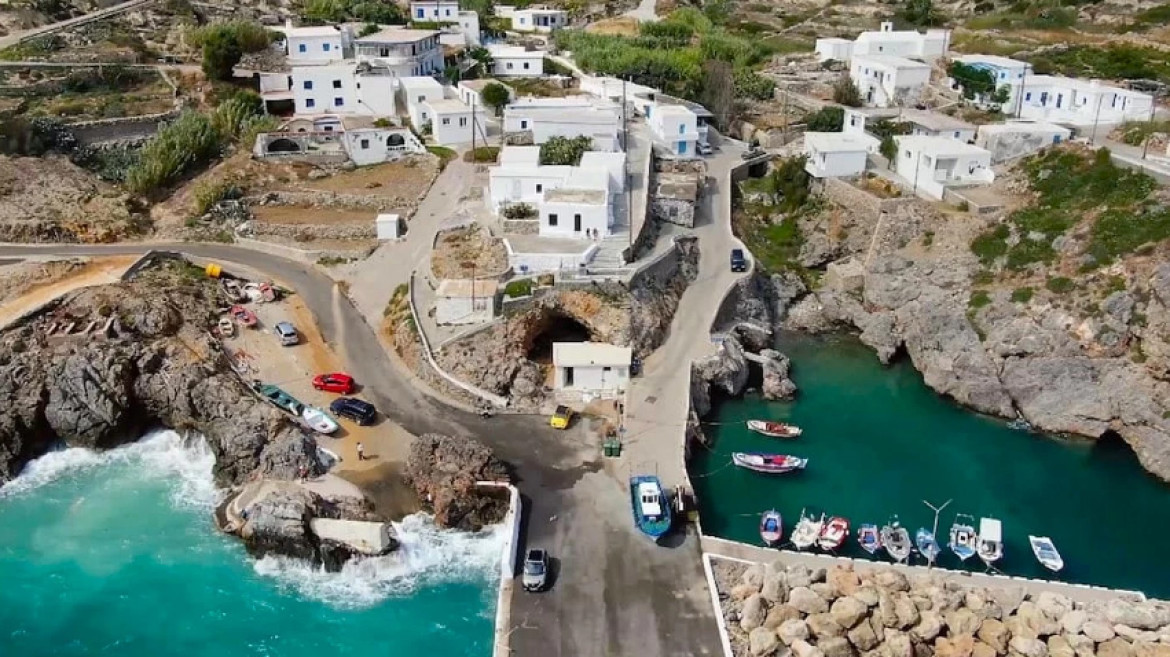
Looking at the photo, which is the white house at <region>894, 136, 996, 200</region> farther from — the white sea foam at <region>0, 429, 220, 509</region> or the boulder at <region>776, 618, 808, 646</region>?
the white sea foam at <region>0, 429, 220, 509</region>

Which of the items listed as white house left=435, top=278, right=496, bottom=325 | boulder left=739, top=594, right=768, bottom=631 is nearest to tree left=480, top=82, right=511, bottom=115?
white house left=435, top=278, right=496, bottom=325

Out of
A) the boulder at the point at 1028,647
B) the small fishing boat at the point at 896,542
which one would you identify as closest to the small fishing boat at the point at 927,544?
the small fishing boat at the point at 896,542

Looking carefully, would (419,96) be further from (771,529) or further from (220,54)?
(771,529)

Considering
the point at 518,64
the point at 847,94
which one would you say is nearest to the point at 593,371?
the point at 847,94

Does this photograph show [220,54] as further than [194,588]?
Yes

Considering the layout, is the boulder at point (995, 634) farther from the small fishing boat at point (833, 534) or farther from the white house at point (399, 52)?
the white house at point (399, 52)

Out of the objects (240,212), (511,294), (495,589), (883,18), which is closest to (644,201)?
(511,294)

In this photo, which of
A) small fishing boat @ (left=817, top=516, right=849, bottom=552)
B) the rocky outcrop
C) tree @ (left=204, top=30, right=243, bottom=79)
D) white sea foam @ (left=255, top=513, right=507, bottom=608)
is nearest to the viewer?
white sea foam @ (left=255, top=513, right=507, bottom=608)
